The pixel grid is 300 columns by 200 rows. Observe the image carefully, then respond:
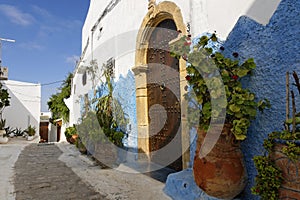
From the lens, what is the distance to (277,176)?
1732 mm

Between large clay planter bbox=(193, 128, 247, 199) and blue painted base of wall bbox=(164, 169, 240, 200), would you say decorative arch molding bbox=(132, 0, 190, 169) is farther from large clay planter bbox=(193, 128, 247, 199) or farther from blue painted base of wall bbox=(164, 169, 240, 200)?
large clay planter bbox=(193, 128, 247, 199)

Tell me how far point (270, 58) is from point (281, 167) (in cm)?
112

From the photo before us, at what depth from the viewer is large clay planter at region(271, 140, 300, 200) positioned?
163cm

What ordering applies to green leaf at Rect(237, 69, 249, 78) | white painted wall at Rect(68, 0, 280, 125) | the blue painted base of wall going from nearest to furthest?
green leaf at Rect(237, 69, 249, 78) → the blue painted base of wall → white painted wall at Rect(68, 0, 280, 125)

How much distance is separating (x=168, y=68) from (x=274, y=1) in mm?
2257

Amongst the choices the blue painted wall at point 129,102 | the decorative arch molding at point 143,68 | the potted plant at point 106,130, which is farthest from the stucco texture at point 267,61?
the blue painted wall at point 129,102

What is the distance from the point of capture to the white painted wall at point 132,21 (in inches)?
104

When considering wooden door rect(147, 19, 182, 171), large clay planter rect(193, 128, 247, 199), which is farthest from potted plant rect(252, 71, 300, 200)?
wooden door rect(147, 19, 182, 171)

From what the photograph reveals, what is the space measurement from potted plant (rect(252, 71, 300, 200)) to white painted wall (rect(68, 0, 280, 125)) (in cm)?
118

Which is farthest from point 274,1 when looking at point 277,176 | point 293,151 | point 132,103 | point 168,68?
point 132,103

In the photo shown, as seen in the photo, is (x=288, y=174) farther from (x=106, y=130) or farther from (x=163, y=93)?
(x=106, y=130)

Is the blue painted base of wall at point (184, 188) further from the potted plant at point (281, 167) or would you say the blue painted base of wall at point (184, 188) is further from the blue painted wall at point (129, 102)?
the blue painted wall at point (129, 102)

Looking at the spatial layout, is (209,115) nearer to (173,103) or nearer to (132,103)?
(173,103)

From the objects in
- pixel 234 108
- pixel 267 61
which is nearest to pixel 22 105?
pixel 234 108
